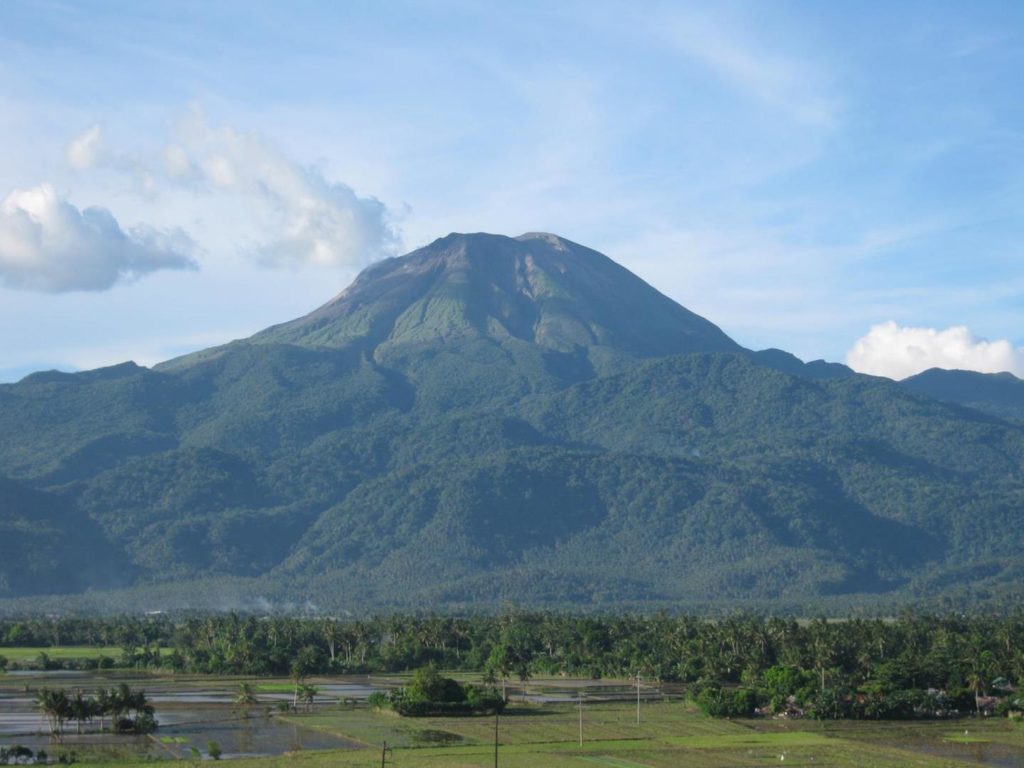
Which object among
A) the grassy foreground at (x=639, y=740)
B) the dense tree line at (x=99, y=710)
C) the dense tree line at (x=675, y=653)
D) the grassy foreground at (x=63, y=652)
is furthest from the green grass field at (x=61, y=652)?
the grassy foreground at (x=639, y=740)

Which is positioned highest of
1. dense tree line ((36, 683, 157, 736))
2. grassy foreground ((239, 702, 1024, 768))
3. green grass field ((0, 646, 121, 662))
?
green grass field ((0, 646, 121, 662))

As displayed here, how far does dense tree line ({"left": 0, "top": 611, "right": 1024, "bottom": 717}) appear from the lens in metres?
114

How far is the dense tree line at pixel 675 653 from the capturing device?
114 metres

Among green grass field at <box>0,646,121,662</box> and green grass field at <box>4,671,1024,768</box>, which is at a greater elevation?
green grass field at <box>0,646,121,662</box>

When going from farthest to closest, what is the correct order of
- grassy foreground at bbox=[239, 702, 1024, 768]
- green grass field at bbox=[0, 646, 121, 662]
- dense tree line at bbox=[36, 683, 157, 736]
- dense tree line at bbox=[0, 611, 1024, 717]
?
green grass field at bbox=[0, 646, 121, 662], dense tree line at bbox=[0, 611, 1024, 717], dense tree line at bbox=[36, 683, 157, 736], grassy foreground at bbox=[239, 702, 1024, 768]

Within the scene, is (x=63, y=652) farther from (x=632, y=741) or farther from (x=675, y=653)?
(x=632, y=741)

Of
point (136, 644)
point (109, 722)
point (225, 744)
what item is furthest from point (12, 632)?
point (225, 744)

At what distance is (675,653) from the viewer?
14800cm

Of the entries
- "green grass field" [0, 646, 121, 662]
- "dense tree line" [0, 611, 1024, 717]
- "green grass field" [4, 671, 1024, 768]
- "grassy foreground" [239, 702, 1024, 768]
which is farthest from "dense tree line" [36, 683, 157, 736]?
"green grass field" [0, 646, 121, 662]

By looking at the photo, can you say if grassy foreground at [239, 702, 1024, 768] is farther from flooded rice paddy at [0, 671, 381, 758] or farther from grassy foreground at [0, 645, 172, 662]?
grassy foreground at [0, 645, 172, 662]

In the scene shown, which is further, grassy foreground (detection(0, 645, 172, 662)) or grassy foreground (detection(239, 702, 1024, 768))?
grassy foreground (detection(0, 645, 172, 662))

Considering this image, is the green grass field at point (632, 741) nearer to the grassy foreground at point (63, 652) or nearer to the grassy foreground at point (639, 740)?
the grassy foreground at point (639, 740)

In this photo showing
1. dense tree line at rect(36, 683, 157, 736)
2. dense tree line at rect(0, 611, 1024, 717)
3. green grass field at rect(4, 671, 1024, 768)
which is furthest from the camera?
dense tree line at rect(0, 611, 1024, 717)

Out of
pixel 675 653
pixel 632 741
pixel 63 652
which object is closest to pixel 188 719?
pixel 632 741
